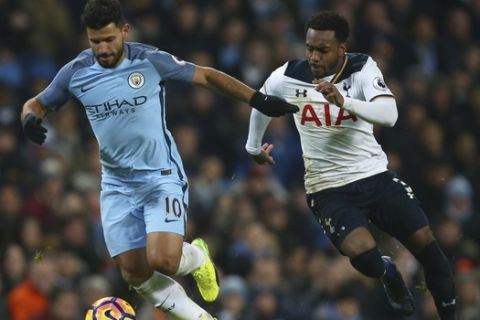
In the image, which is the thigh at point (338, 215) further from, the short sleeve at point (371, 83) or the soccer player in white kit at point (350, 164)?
the short sleeve at point (371, 83)

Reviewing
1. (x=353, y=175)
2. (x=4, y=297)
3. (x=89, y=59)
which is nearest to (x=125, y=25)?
(x=89, y=59)

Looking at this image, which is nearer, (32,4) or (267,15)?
(32,4)

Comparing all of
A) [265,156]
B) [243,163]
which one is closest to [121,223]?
[265,156]

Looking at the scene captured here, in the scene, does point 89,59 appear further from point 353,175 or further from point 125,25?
point 353,175

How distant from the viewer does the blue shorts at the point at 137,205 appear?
30.7 ft

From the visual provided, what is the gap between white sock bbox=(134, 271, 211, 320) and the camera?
944 cm

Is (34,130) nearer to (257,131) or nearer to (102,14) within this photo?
(102,14)

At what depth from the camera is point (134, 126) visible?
9.33 m

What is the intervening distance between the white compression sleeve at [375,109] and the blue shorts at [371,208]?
0.59 meters

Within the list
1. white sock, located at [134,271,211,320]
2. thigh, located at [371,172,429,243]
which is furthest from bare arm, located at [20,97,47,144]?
thigh, located at [371,172,429,243]

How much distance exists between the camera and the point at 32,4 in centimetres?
1521

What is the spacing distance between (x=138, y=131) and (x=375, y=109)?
165cm

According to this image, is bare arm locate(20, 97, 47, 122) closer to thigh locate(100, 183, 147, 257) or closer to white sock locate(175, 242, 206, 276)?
thigh locate(100, 183, 147, 257)

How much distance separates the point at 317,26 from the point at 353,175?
1.12 meters
